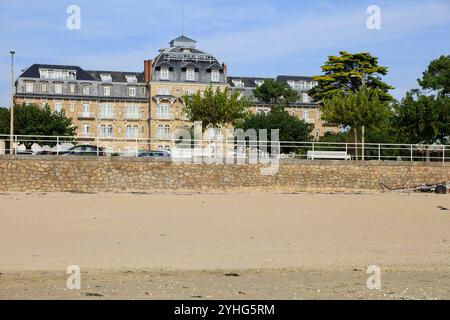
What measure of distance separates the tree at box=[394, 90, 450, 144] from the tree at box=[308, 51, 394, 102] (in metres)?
18.3

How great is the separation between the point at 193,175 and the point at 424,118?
15897mm

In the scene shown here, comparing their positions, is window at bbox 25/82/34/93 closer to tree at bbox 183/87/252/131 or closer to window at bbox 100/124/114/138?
window at bbox 100/124/114/138

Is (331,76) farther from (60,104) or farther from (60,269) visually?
(60,269)

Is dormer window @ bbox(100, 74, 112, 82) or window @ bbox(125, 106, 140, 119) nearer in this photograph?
window @ bbox(125, 106, 140, 119)

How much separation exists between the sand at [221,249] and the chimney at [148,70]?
62.8 meters

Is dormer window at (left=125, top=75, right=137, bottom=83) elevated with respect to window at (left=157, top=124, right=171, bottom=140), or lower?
elevated

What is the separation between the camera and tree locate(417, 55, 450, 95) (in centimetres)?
6675

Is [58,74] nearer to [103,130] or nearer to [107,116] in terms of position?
[107,116]

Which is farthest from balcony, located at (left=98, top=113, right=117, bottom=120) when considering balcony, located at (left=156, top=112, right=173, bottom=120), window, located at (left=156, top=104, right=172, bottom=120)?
window, located at (left=156, top=104, right=172, bottom=120)

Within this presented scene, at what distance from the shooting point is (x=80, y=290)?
1129 cm

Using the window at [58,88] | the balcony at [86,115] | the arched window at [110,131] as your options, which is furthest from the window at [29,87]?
the arched window at [110,131]

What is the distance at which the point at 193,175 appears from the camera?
110ft

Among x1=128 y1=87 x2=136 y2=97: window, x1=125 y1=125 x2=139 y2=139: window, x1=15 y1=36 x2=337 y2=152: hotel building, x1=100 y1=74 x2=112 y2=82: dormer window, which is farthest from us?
x1=100 y1=74 x2=112 y2=82: dormer window

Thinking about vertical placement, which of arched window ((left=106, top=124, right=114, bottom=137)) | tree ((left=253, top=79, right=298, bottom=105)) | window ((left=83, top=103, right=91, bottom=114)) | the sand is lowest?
the sand
